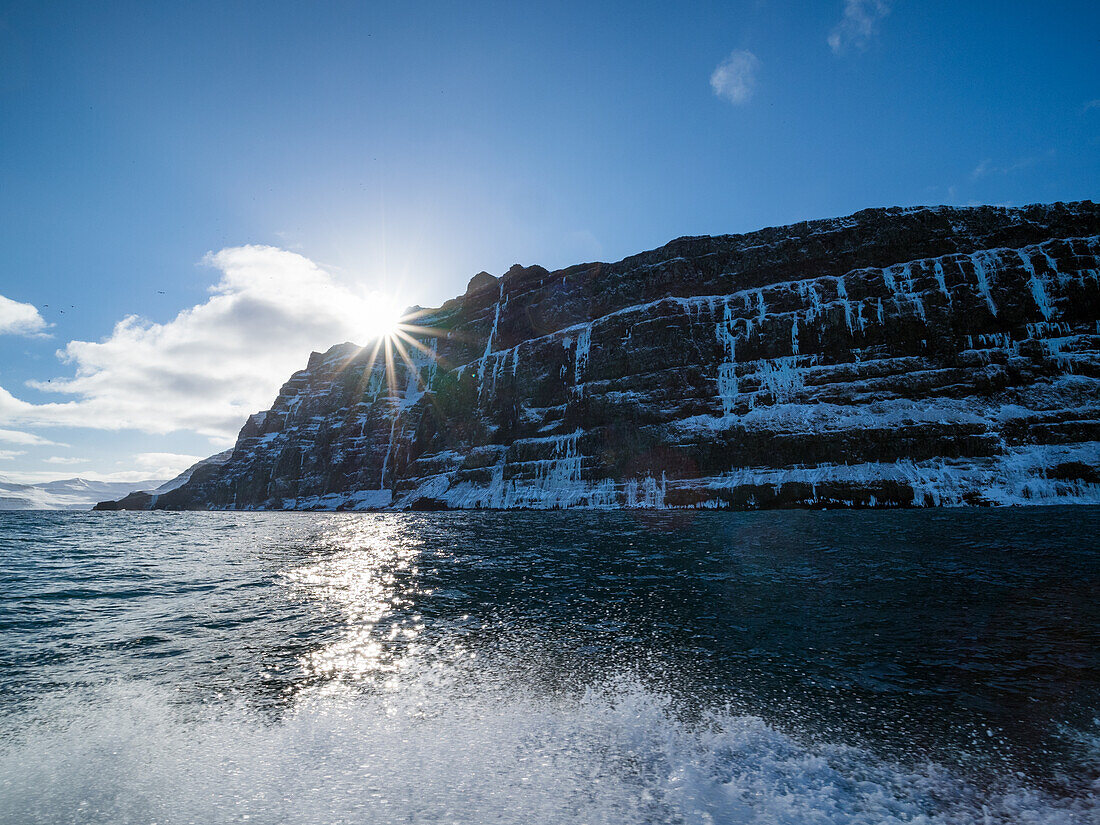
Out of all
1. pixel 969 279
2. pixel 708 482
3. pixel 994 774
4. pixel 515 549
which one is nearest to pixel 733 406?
pixel 708 482

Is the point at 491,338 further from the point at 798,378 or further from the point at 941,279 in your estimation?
the point at 941,279

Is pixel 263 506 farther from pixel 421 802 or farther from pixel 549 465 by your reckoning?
pixel 421 802

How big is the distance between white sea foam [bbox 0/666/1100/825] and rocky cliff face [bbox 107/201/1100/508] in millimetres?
69567

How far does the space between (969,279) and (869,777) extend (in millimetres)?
98331

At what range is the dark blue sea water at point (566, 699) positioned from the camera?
554 centimetres

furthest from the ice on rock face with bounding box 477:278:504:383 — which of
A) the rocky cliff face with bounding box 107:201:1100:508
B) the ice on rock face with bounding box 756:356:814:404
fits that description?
the ice on rock face with bounding box 756:356:814:404

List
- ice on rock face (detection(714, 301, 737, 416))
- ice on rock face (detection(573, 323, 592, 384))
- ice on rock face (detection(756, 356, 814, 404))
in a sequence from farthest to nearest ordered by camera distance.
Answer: ice on rock face (detection(573, 323, 592, 384)), ice on rock face (detection(714, 301, 737, 416)), ice on rock face (detection(756, 356, 814, 404))

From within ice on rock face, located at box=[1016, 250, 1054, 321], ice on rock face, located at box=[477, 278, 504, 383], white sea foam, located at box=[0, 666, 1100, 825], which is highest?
ice on rock face, located at box=[477, 278, 504, 383]

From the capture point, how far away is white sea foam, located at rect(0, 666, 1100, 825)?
5242mm

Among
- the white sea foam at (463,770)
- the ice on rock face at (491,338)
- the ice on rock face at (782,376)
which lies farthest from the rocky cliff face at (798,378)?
the white sea foam at (463,770)

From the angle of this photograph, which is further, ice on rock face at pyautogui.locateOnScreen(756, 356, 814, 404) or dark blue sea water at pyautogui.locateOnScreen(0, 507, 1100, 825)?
ice on rock face at pyautogui.locateOnScreen(756, 356, 814, 404)

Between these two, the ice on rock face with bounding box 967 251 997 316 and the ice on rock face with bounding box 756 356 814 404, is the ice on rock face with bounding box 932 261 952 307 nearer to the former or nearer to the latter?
the ice on rock face with bounding box 967 251 997 316

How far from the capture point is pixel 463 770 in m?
6.21

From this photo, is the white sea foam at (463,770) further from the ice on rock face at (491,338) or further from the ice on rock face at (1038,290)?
the ice on rock face at (491,338)
